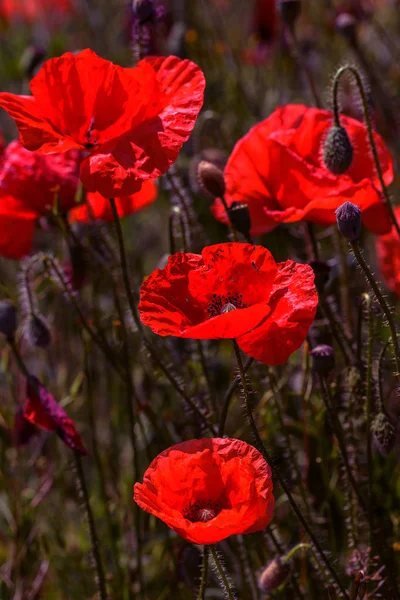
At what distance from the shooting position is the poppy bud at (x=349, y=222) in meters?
1.09

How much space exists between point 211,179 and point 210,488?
0.50 meters

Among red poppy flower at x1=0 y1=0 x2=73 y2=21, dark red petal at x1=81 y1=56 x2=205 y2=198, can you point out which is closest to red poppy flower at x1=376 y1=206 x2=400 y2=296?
dark red petal at x1=81 y1=56 x2=205 y2=198

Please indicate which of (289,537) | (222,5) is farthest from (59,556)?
(222,5)

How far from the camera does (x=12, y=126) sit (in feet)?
11.7

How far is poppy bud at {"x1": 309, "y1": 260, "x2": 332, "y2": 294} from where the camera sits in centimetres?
134

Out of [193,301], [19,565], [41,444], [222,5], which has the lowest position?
[19,565]

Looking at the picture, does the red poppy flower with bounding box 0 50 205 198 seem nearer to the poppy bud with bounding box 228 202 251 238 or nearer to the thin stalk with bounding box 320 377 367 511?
the poppy bud with bounding box 228 202 251 238

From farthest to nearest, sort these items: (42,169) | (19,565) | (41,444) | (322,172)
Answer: (41,444)
(19,565)
(42,169)
(322,172)

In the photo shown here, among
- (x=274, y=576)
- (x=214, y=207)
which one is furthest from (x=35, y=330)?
(x=274, y=576)

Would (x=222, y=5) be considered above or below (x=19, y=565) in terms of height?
above

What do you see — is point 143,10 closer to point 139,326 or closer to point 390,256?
point 139,326

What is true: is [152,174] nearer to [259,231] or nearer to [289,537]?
[259,231]

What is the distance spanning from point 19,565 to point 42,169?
86 centimetres

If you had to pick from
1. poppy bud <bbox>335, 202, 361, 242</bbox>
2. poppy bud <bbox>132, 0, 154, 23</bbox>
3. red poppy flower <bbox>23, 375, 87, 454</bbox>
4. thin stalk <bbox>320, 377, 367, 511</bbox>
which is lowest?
thin stalk <bbox>320, 377, 367, 511</bbox>
